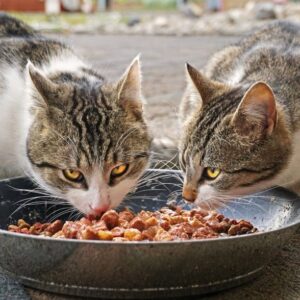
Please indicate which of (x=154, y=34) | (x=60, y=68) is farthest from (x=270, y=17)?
(x=60, y=68)

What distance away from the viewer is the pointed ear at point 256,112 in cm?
225

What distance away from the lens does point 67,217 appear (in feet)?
8.50

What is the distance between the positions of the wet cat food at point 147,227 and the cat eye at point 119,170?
15cm

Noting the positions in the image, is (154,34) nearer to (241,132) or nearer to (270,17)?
(270,17)

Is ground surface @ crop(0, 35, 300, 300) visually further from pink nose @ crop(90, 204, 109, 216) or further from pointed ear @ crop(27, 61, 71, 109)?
pointed ear @ crop(27, 61, 71, 109)

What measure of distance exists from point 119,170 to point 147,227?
A: 0.32 metres

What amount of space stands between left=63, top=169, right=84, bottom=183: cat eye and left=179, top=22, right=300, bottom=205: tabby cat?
0.40 m

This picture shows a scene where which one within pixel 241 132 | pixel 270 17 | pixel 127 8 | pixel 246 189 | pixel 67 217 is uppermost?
pixel 241 132

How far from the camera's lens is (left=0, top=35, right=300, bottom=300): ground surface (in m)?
2.08

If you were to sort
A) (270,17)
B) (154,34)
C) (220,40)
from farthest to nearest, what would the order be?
(270,17) → (154,34) → (220,40)

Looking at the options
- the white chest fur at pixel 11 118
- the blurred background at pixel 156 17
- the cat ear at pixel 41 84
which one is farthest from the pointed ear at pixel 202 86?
the blurred background at pixel 156 17

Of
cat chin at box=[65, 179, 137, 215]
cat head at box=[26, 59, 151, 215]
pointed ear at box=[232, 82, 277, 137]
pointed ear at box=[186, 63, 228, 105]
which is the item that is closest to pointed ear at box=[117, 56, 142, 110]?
cat head at box=[26, 59, 151, 215]

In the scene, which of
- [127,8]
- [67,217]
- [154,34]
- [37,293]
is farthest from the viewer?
[127,8]

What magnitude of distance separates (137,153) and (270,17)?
11.1m
